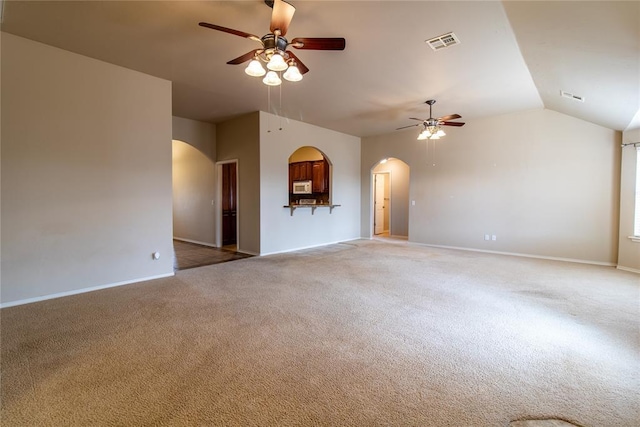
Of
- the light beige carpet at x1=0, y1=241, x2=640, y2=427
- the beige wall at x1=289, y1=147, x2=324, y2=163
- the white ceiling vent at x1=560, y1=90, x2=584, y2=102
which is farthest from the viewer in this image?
the beige wall at x1=289, y1=147, x2=324, y2=163

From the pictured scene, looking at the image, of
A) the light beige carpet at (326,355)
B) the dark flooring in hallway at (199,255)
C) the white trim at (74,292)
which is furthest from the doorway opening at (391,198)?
the white trim at (74,292)

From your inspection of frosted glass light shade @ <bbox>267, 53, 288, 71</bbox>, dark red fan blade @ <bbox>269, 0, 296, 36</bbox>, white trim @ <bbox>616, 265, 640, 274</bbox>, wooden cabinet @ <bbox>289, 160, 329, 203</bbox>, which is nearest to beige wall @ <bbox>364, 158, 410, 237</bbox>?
wooden cabinet @ <bbox>289, 160, 329, 203</bbox>

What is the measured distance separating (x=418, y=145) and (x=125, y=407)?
751 cm

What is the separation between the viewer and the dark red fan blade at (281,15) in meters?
2.35

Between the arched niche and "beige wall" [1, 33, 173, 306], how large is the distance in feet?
13.6

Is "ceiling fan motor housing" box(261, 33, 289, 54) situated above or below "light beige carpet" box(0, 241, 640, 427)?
above

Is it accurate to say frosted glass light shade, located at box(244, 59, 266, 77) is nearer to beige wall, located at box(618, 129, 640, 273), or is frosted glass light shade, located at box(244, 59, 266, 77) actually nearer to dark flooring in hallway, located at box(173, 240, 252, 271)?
dark flooring in hallway, located at box(173, 240, 252, 271)

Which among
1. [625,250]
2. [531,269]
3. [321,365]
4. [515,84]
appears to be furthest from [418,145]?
[321,365]

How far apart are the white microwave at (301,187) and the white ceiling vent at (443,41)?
5.80m

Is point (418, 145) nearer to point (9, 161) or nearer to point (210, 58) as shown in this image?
point (210, 58)

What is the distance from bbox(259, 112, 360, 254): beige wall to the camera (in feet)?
20.3

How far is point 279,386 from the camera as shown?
1890mm

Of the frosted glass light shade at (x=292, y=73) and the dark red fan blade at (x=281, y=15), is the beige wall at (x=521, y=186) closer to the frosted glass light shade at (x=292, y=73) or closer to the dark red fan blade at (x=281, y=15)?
the frosted glass light shade at (x=292, y=73)

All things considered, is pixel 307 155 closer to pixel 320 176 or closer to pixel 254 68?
pixel 320 176
